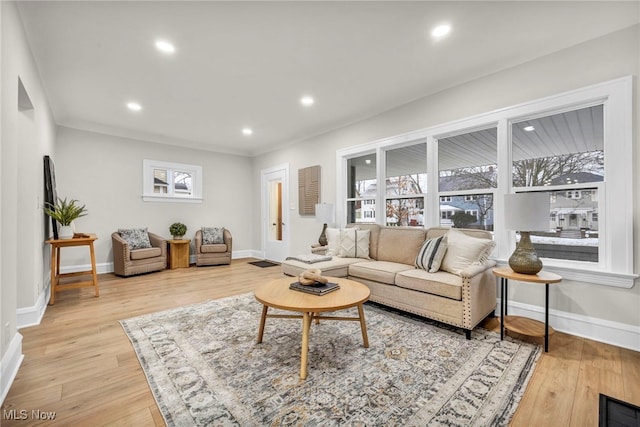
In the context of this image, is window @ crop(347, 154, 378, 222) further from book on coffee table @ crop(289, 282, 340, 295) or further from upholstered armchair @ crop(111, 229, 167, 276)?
upholstered armchair @ crop(111, 229, 167, 276)

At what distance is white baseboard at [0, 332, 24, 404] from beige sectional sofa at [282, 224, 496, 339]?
2.44 metres

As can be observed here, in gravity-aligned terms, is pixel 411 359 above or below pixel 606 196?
below

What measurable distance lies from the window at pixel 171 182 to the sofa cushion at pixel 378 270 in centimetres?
446

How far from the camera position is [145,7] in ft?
7.05

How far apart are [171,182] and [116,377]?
4.88 meters

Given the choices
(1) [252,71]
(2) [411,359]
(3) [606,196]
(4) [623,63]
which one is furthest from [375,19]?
(2) [411,359]

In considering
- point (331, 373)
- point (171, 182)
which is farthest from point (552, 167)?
point (171, 182)

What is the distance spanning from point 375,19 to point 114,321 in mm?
3782

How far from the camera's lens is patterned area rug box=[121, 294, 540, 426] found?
1.51 meters

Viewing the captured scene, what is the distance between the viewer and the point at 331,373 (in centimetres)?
189

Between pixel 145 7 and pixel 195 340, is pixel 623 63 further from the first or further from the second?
pixel 195 340

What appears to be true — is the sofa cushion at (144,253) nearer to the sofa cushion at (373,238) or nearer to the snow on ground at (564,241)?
the sofa cushion at (373,238)

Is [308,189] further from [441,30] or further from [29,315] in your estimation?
[29,315]

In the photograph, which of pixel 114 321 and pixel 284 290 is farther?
pixel 114 321
